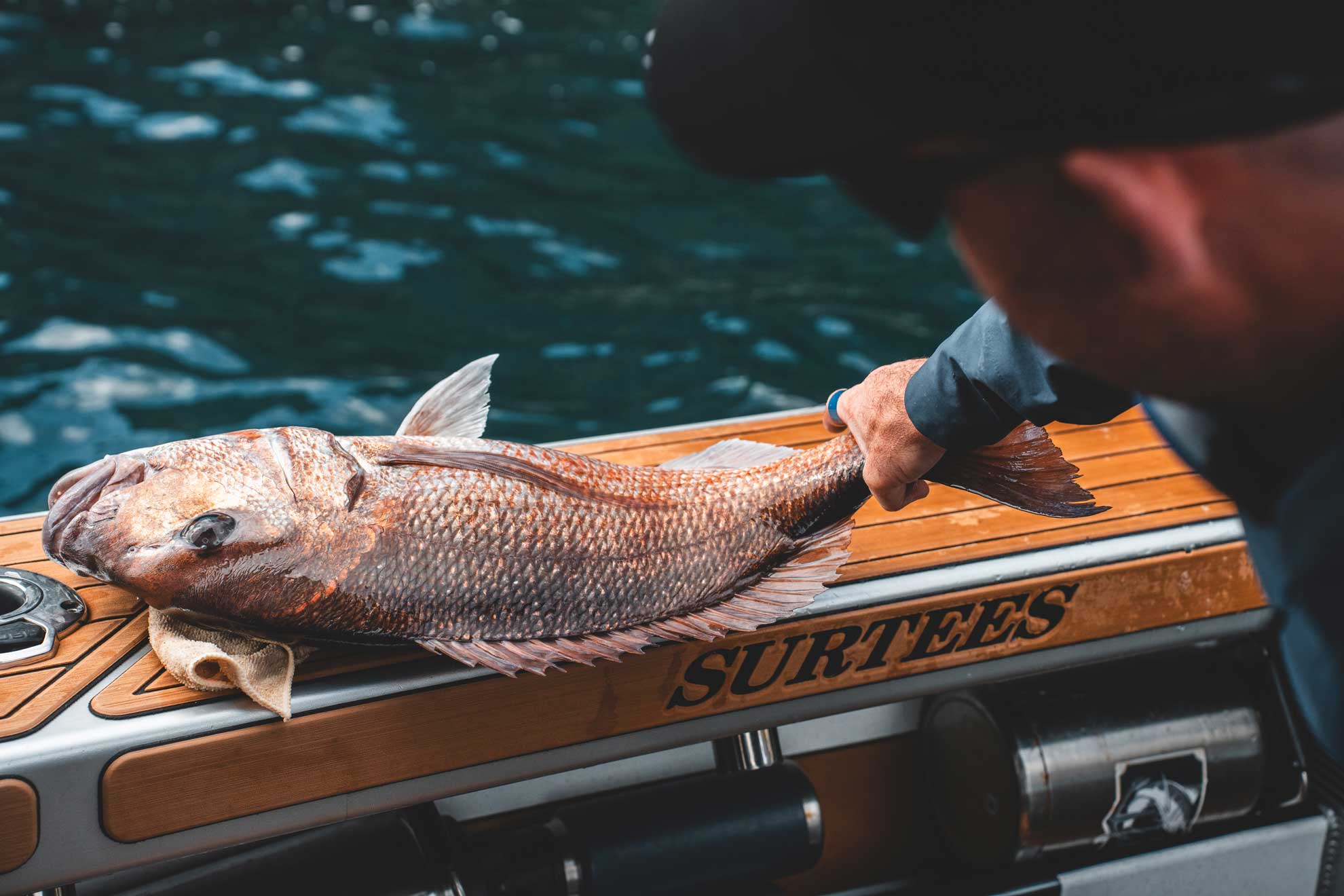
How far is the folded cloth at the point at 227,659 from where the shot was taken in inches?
79.9

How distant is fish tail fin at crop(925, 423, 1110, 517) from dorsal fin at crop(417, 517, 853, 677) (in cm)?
27

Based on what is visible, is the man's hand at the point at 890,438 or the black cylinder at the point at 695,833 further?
the black cylinder at the point at 695,833

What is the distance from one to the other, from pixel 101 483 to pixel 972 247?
1846mm

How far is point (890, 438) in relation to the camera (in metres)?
2.24

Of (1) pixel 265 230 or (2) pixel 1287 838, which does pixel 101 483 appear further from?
(1) pixel 265 230

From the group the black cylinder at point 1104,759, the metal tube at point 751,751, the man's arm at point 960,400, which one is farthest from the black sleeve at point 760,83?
the black cylinder at point 1104,759

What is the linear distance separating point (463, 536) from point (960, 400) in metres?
0.95

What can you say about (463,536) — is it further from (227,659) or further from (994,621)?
(994,621)

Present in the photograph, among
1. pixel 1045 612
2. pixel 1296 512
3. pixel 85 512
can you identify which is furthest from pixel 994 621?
pixel 85 512

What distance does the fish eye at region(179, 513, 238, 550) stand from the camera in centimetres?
204

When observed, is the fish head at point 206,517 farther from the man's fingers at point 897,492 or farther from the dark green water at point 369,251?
the dark green water at point 369,251

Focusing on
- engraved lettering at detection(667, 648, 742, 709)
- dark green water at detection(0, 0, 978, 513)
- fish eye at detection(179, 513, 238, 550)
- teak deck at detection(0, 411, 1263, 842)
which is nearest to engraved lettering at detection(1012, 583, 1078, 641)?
teak deck at detection(0, 411, 1263, 842)

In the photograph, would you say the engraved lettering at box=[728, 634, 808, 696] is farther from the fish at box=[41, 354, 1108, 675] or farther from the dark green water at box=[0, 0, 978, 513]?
the dark green water at box=[0, 0, 978, 513]

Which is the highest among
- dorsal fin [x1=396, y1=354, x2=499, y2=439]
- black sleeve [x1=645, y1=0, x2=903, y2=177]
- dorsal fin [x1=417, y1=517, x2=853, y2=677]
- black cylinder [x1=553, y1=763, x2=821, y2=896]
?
black sleeve [x1=645, y1=0, x2=903, y2=177]
